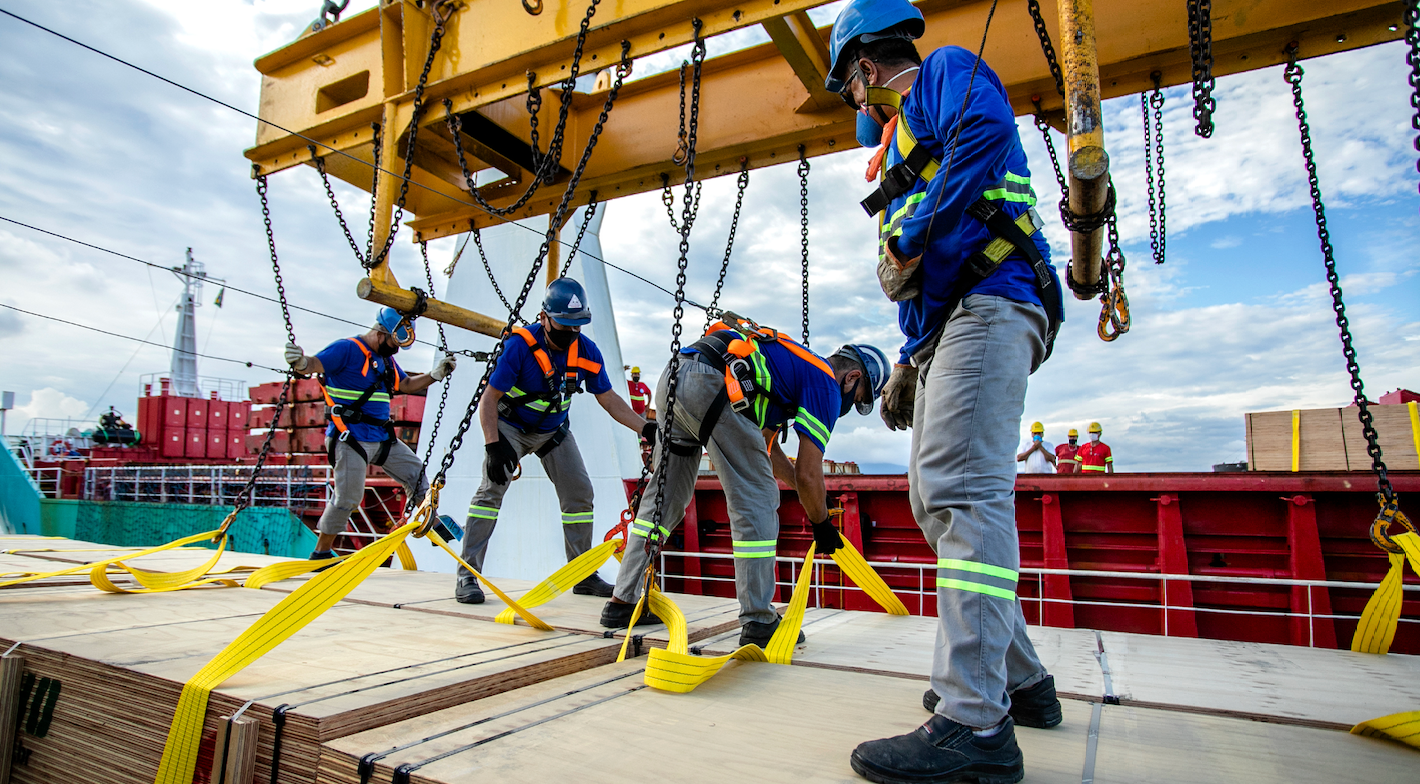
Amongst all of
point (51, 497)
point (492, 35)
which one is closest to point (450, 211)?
point (492, 35)

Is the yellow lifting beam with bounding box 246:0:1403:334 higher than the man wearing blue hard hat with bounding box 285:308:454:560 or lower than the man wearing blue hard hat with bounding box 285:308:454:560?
higher

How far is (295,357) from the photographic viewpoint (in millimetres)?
5188

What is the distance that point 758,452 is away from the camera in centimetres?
300

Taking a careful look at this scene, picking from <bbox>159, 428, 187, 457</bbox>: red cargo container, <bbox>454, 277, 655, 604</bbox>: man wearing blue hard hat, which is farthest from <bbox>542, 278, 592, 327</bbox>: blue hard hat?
<bbox>159, 428, 187, 457</bbox>: red cargo container

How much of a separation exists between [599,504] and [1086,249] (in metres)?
7.34

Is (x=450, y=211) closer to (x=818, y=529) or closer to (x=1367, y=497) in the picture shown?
(x=818, y=529)

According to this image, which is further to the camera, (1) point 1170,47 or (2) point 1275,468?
(2) point 1275,468

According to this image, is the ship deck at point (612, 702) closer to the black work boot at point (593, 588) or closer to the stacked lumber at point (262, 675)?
the stacked lumber at point (262, 675)

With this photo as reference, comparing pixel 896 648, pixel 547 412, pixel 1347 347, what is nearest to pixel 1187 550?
pixel 1347 347

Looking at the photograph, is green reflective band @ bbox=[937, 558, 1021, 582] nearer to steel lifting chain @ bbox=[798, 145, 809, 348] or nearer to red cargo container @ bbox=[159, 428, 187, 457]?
steel lifting chain @ bbox=[798, 145, 809, 348]

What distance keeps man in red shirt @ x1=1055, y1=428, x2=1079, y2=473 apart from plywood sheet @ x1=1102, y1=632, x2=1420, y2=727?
7923mm

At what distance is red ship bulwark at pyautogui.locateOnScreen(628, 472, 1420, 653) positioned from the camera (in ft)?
15.0

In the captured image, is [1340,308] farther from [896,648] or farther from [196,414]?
[196,414]

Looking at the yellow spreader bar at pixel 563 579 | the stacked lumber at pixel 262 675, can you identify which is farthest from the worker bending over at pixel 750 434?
the stacked lumber at pixel 262 675
